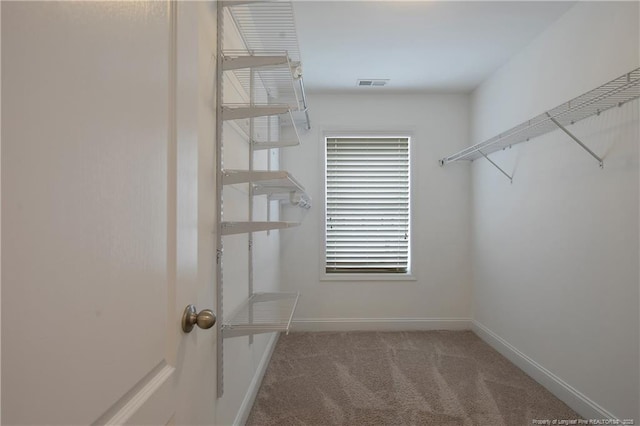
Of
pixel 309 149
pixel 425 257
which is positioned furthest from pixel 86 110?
pixel 425 257

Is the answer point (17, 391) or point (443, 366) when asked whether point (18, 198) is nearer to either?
point (17, 391)

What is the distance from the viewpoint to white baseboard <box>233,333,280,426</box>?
2023 mm

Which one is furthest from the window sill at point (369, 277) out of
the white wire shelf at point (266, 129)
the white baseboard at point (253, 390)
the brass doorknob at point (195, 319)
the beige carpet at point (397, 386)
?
the brass doorknob at point (195, 319)

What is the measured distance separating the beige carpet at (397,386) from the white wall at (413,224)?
411 millimetres

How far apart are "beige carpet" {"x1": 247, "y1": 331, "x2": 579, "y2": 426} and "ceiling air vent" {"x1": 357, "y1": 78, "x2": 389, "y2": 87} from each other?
240 cm

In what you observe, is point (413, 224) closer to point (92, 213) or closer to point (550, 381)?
point (550, 381)

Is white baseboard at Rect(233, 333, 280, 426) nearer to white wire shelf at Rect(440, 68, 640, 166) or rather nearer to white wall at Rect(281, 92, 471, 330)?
white wall at Rect(281, 92, 471, 330)

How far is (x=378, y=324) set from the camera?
12.4 ft

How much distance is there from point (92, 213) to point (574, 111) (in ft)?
7.63

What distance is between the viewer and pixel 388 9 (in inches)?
90.6

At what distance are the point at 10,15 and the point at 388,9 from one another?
7.60 feet

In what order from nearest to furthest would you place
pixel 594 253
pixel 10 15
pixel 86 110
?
pixel 10 15 < pixel 86 110 < pixel 594 253

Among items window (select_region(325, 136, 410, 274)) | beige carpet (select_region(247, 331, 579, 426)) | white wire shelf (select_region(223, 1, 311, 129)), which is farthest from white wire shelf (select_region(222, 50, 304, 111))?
beige carpet (select_region(247, 331, 579, 426))

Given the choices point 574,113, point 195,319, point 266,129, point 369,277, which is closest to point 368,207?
point 369,277
